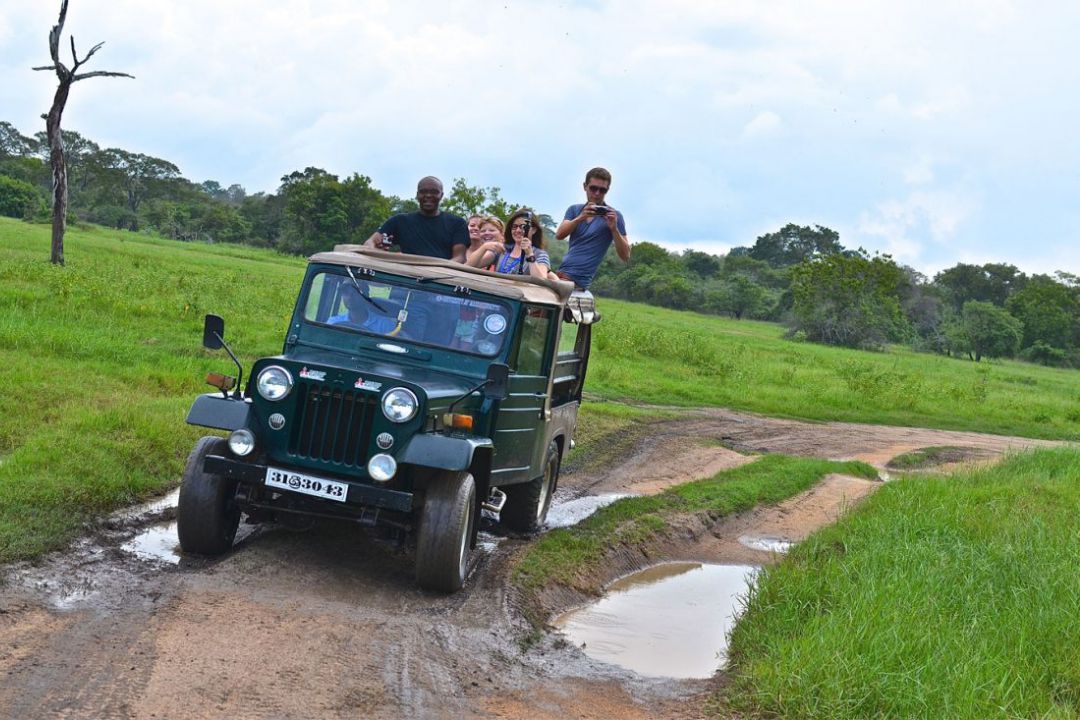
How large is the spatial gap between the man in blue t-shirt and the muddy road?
2.37 m

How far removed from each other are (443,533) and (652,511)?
3677 millimetres

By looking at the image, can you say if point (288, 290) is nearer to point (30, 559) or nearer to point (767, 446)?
point (767, 446)

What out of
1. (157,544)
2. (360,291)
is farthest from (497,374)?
(157,544)

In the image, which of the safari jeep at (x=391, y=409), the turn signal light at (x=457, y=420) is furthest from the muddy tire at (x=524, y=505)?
the turn signal light at (x=457, y=420)

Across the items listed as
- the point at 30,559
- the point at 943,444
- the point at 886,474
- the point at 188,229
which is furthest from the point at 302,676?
the point at 188,229

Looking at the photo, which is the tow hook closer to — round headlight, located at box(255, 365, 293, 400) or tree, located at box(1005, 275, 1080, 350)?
round headlight, located at box(255, 365, 293, 400)

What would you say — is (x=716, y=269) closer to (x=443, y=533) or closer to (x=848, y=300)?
(x=848, y=300)

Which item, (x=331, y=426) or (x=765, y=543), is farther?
(x=765, y=543)

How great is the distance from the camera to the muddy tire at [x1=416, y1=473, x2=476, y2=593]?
6.20 meters

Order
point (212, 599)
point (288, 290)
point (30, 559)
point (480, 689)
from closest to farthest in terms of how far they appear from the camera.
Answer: point (480, 689), point (212, 599), point (30, 559), point (288, 290)

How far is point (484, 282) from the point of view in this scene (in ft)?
23.9

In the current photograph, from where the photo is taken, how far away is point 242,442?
628 centimetres

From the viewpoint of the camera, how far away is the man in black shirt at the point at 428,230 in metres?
8.26

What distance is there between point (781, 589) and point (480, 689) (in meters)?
2.31
